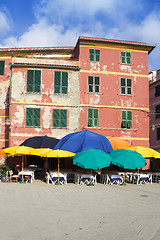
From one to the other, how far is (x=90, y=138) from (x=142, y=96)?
8.69 metres

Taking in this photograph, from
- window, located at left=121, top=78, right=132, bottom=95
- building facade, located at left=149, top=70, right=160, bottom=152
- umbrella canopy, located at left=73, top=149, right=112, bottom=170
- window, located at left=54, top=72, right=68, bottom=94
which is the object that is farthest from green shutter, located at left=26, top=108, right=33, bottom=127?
building facade, located at left=149, top=70, right=160, bottom=152

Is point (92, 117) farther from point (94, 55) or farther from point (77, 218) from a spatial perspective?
point (77, 218)

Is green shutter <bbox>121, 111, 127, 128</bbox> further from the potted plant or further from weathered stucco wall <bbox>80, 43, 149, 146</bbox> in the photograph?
the potted plant

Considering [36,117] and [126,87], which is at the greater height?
[126,87]

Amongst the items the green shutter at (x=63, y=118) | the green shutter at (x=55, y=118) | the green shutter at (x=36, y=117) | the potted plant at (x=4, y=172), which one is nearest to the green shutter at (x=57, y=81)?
the green shutter at (x=55, y=118)

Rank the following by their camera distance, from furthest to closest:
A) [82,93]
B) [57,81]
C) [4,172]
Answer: [82,93] → [57,81] → [4,172]

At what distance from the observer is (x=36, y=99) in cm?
2189

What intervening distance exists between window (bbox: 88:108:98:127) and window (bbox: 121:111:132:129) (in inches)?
90.8

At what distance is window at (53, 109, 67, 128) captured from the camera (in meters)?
21.8

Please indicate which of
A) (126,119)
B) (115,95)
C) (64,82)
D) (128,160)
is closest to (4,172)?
(128,160)

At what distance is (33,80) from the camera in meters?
22.1

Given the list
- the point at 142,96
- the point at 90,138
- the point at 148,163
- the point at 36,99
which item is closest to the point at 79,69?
the point at 36,99

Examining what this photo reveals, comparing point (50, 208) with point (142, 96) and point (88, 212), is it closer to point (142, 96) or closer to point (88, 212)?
point (88, 212)

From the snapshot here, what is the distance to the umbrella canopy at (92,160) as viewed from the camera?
14.2m
